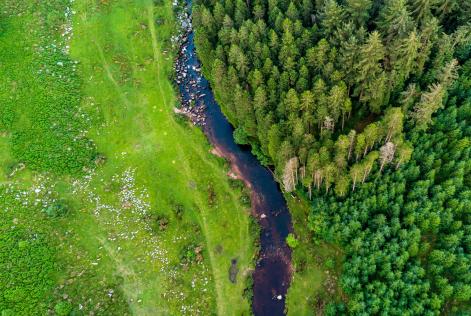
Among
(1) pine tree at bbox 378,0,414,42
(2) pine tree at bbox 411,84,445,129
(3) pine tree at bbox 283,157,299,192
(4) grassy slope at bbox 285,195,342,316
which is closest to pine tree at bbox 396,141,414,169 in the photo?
(2) pine tree at bbox 411,84,445,129

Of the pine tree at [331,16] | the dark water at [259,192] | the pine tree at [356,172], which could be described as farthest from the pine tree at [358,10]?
the dark water at [259,192]

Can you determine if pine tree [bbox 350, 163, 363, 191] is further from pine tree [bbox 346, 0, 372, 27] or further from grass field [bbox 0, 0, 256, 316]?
pine tree [bbox 346, 0, 372, 27]

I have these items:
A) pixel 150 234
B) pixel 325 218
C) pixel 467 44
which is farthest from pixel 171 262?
pixel 467 44

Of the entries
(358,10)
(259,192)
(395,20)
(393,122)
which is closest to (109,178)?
(259,192)

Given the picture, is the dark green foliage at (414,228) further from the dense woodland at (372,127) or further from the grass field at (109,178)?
the grass field at (109,178)

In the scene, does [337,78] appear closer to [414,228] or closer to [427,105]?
[427,105]

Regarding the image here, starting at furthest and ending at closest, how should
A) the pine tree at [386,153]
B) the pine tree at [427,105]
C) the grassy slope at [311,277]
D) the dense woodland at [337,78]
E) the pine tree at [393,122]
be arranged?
1. the grassy slope at [311,277]
2. the dense woodland at [337,78]
3. the pine tree at [427,105]
4. the pine tree at [393,122]
5. the pine tree at [386,153]
